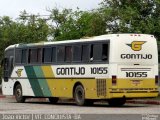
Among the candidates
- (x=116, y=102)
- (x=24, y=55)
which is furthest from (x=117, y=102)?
(x=24, y=55)

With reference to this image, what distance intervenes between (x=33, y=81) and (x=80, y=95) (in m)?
4.23

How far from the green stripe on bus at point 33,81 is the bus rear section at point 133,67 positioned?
253 inches

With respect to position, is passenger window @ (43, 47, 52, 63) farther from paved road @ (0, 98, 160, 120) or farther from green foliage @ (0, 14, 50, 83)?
green foliage @ (0, 14, 50, 83)

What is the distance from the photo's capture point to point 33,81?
107 feet

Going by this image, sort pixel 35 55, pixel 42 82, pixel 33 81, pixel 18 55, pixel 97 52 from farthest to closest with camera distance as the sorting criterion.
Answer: pixel 18 55, pixel 33 81, pixel 35 55, pixel 42 82, pixel 97 52

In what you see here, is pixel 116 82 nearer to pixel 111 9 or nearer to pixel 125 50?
pixel 125 50

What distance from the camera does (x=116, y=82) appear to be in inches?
1069

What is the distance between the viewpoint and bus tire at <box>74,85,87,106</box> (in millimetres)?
28872

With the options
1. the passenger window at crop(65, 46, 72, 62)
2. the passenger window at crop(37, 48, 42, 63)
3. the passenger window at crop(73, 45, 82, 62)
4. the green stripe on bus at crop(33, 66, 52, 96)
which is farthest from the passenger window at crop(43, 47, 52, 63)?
the passenger window at crop(73, 45, 82, 62)

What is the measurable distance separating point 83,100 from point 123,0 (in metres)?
11.0

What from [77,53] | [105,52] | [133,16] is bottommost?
[105,52]

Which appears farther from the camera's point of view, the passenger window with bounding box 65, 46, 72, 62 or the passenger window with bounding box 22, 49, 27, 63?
the passenger window with bounding box 22, 49, 27, 63

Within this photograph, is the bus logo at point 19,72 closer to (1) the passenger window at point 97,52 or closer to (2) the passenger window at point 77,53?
(2) the passenger window at point 77,53

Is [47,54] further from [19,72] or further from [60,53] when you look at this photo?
[19,72]
